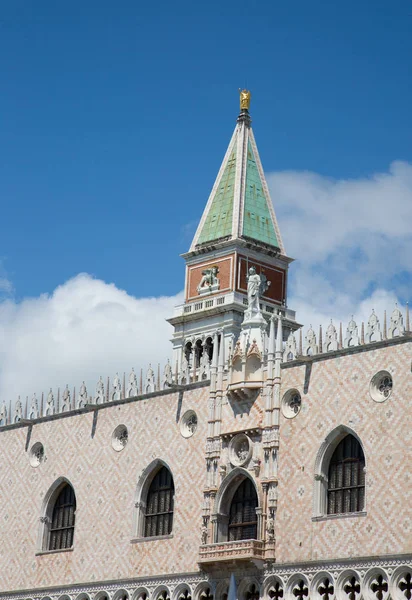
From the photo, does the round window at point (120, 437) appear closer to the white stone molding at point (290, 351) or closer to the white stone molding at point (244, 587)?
the white stone molding at point (290, 351)

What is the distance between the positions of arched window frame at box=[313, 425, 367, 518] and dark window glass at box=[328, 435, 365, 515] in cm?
12

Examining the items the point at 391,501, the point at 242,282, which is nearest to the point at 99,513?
the point at 391,501

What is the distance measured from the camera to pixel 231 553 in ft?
129

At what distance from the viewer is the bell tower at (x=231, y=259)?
6506cm

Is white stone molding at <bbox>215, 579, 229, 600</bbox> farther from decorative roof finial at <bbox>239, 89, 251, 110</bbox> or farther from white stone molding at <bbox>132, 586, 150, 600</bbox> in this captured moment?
decorative roof finial at <bbox>239, 89, 251, 110</bbox>

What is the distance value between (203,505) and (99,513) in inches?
239

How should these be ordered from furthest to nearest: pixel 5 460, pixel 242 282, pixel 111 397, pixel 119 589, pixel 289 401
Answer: pixel 242 282 < pixel 5 460 < pixel 111 397 < pixel 119 589 < pixel 289 401

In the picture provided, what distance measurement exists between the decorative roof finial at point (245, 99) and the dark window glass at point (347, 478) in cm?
3515

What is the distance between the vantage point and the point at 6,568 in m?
49.4

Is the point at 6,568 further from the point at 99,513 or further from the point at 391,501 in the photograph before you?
the point at 391,501

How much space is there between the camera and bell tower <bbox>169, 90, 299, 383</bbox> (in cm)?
6506

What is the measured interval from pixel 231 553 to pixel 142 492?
20.8ft

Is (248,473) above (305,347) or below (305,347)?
below

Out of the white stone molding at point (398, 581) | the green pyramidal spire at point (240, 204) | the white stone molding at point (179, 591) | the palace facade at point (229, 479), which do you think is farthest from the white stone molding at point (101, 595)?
the green pyramidal spire at point (240, 204)
